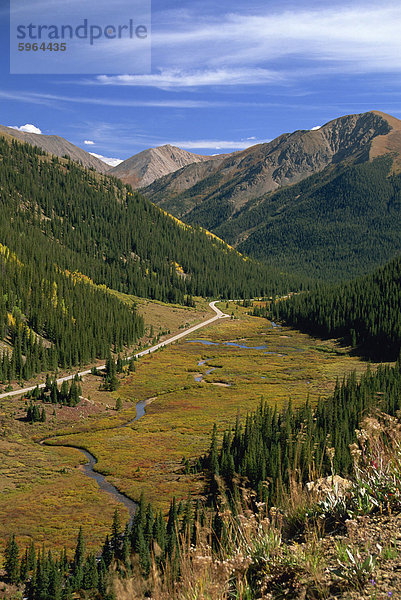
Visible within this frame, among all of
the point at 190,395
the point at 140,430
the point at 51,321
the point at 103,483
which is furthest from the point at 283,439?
the point at 51,321

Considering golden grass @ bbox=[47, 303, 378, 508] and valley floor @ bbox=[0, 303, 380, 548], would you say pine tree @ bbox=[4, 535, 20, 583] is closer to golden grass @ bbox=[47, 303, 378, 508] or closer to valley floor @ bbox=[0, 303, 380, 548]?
valley floor @ bbox=[0, 303, 380, 548]

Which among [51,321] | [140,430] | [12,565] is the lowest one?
[140,430]

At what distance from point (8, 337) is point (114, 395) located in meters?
39.2

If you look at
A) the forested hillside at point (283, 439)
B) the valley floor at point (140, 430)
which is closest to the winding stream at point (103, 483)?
the valley floor at point (140, 430)

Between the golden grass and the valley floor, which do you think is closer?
the valley floor

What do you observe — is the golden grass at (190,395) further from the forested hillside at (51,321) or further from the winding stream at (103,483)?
the forested hillside at (51,321)

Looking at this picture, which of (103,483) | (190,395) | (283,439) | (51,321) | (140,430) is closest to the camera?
(283,439)

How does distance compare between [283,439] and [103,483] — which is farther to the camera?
[103,483]

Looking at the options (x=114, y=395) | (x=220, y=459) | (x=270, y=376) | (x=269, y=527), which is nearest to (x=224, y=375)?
(x=270, y=376)

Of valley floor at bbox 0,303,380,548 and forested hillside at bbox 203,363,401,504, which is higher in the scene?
forested hillside at bbox 203,363,401,504

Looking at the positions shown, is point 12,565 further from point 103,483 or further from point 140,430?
point 140,430

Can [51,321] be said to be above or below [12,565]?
above

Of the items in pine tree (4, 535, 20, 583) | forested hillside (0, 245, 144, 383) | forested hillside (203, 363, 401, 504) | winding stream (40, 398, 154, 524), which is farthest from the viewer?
forested hillside (0, 245, 144, 383)

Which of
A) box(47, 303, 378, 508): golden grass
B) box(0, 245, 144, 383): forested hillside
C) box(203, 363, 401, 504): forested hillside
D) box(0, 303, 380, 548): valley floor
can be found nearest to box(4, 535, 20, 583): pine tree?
box(0, 303, 380, 548): valley floor
